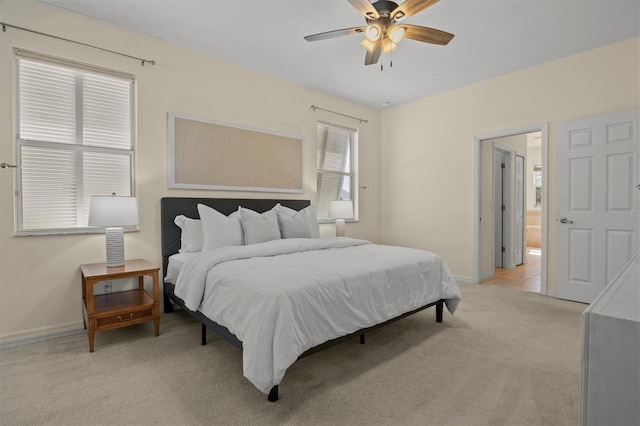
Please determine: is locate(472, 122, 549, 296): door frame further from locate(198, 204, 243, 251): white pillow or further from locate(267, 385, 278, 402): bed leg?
locate(267, 385, 278, 402): bed leg

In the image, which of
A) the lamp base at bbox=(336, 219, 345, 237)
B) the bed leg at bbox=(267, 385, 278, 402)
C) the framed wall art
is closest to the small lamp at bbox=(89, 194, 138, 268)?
the framed wall art

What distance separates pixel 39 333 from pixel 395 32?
12.7 ft

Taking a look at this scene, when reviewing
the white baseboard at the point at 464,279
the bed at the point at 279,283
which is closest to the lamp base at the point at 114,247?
the bed at the point at 279,283

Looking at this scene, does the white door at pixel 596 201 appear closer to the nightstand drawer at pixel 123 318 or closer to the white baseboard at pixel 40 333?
the nightstand drawer at pixel 123 318

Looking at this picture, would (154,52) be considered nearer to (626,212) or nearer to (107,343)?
(107,343)

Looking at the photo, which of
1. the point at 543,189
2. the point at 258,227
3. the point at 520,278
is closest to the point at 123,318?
the point at 258,227

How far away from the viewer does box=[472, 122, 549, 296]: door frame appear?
404 cm

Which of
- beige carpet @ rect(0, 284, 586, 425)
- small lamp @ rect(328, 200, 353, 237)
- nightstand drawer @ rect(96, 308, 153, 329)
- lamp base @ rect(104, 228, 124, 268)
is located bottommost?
beige carpet @ rect(0, 284, 586, 425)

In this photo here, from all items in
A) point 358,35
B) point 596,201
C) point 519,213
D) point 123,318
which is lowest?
point 123,318

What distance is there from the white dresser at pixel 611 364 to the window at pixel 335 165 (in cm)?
430

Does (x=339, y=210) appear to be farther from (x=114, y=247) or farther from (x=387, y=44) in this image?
(x=114, y=247)

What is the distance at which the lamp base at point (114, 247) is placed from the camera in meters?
2.79

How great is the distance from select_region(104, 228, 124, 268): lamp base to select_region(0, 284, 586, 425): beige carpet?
2.04 ft

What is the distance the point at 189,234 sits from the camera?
333 cm
